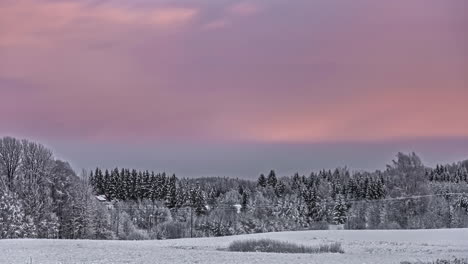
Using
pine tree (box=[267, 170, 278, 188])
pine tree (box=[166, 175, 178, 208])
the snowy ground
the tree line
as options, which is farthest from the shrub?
pine tree (box=[267, 170, 278, 188])

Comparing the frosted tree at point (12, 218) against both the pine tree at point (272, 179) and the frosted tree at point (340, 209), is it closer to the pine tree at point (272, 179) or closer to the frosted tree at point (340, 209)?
the frosted tree at point (340, 209)

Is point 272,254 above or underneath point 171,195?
underneath

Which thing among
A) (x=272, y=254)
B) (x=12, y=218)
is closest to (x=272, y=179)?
(x=12, y=218)

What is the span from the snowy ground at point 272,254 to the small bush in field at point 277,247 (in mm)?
834

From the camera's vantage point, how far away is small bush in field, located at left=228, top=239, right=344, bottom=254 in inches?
1412

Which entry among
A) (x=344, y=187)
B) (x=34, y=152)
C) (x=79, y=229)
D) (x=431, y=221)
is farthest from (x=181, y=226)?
(x=344, y=187)

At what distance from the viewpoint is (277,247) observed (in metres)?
37.1

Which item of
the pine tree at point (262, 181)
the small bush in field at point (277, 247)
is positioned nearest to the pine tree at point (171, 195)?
the pine tree at point (262, 181)

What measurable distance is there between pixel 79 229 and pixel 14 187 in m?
9.17

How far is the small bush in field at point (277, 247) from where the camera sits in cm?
3588

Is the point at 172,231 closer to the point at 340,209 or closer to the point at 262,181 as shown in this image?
the point at 340,209

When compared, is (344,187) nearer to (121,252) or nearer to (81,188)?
(81,188)

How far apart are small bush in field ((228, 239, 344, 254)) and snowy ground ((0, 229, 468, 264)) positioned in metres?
0.83

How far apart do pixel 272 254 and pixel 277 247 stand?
4.39 metres
